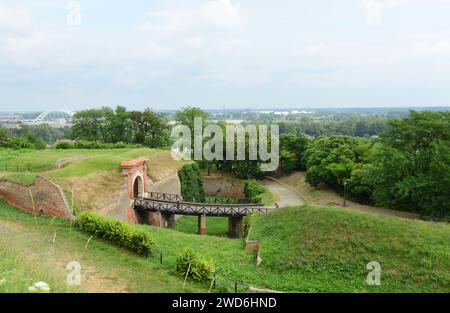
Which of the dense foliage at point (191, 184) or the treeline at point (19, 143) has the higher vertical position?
the treeline at point (19, 143)

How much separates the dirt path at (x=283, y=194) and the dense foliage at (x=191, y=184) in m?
7.56

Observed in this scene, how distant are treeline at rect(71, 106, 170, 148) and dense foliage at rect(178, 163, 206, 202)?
12.3 meters

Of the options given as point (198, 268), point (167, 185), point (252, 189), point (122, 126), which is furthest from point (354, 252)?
point (122, 126)

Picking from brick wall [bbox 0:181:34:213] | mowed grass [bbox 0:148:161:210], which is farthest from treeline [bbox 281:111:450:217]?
brick wall [bbox 0:181:34:213]

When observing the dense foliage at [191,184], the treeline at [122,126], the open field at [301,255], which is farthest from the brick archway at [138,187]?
the treeline at [122,126]

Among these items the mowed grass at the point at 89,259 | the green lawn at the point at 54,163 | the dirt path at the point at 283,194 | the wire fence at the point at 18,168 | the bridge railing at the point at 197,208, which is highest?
the green lawn at the point at 54,163

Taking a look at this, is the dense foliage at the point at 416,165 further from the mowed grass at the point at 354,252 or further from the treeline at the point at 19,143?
the treeline at the point at 19,143

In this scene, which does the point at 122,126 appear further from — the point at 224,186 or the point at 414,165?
the point at 414,165

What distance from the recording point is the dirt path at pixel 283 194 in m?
34.3

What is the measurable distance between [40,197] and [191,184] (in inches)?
676

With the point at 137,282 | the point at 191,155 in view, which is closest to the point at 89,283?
the point at 137,282

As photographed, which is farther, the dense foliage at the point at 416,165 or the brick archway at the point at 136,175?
the brick archway at the point at 136,175

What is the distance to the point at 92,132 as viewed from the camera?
49438mm
